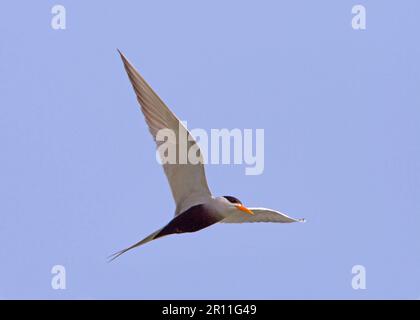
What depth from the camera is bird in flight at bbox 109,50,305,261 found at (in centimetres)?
907

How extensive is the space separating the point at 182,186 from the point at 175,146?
1.68ft

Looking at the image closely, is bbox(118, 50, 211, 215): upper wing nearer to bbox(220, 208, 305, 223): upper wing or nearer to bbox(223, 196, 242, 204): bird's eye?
bbox(223, 196, 242, 204): bird's eye

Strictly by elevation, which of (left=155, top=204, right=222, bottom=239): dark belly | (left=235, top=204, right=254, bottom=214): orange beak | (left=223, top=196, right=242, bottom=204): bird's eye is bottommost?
(left=155, top=204, right=222, bottom=239): dark belly

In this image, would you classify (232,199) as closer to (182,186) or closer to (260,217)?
(182,186)

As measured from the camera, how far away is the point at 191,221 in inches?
371

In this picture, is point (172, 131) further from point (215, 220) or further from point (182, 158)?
point (215, 220)

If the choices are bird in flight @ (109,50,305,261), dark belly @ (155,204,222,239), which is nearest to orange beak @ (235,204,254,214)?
bird in flight @ (109,50,305,261)

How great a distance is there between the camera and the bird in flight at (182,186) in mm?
9070

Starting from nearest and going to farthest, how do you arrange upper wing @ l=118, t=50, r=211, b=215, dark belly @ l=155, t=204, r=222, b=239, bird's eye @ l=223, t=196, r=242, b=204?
upper wing @ l=118, t=50, r=211, b=215 → dark belly @ l=155, t=204, r=222, b=239 → bird's eye @ l=223, t=196, r=242, b=204

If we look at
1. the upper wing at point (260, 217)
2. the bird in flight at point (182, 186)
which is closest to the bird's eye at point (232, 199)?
the bird in flight at point (182, 186)

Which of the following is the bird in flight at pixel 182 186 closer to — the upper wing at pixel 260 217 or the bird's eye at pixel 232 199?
the bird's eye at pixel 232 199

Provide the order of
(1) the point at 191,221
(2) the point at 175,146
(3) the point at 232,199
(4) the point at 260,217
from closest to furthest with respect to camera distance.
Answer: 1. (2) the point at 175,146
2. (1) the point at 191,221
3. (3) the point at 232,199
4. (4) the point at 260,217

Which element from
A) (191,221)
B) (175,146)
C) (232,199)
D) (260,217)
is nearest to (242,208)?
(232,199)

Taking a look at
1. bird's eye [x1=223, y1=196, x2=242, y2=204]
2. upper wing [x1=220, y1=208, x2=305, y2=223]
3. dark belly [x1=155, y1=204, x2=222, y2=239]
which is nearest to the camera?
dark belly [x1=155, y1=204, x2=222, y2=239]
